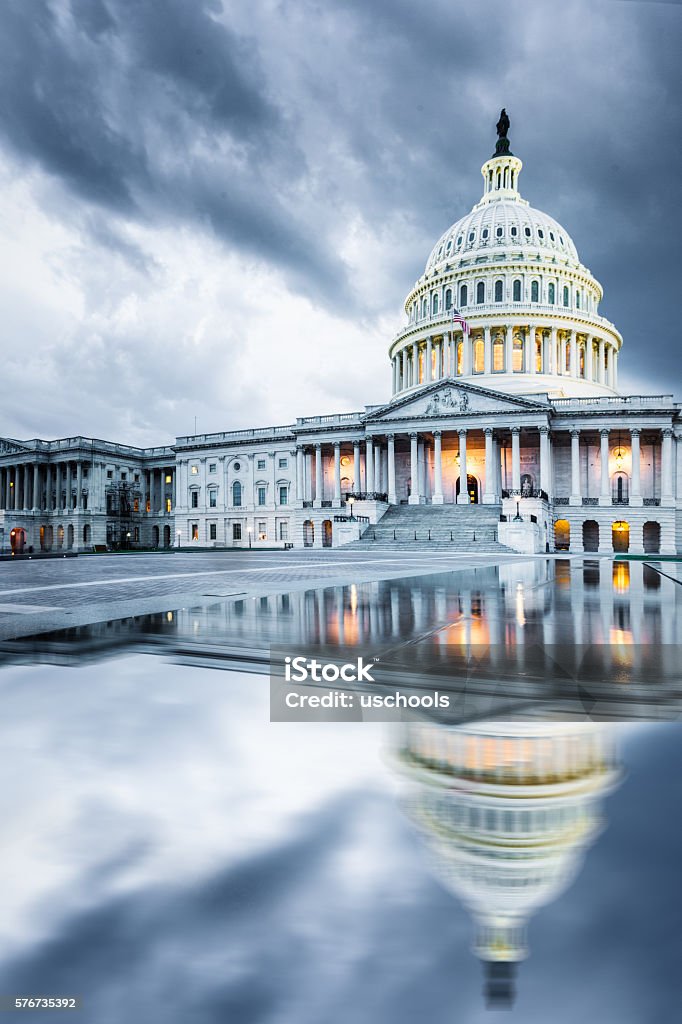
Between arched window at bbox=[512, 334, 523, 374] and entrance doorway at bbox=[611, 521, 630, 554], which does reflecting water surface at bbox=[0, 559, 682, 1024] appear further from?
arched window at bbox=[512, 334, 523, 374]

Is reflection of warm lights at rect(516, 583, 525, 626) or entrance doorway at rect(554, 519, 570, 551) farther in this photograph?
entrance doorway at rect(554, 519, 570, 551)

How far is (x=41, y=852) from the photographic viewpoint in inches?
96.7

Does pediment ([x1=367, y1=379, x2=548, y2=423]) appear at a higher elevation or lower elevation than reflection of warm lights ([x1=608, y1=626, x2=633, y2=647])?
higher

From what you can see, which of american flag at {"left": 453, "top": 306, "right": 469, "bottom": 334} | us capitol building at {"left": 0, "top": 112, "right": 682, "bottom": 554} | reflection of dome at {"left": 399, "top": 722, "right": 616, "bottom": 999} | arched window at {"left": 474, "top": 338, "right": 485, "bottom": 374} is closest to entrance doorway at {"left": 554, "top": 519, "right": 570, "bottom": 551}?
us capitol building at {"left": 0, "top": 112, "right": 682, "bottom": 554}

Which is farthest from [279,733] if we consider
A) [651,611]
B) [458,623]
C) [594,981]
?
[651,611]

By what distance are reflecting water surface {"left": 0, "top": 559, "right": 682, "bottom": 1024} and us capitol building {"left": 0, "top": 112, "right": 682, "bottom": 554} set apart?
44271 mm

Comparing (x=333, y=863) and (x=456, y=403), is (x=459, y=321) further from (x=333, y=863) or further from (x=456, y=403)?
(x=333, y=863)

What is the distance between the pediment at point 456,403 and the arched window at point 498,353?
60.4ft

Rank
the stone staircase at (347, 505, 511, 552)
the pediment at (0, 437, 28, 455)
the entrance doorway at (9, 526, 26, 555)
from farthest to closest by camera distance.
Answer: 1. the pediment at (0, 437, 28, 455)
2. the entrance doorway at (9, 526, 26, 555)
3. the stone staircase at (347, 505, 511, 552)

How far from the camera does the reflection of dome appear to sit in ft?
6.99

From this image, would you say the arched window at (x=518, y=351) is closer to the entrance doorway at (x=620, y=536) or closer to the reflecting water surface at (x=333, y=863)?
the entrance doorway at (x=620, y=536)

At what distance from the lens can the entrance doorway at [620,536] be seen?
6600 centimetres

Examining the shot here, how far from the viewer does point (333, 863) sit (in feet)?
7.81

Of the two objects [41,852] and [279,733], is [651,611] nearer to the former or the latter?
[279,733]
